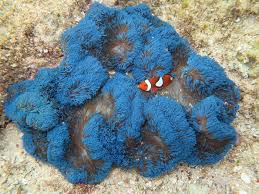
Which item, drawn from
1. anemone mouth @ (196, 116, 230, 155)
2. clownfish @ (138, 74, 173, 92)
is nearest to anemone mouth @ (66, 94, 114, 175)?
clownfish @ (138, 74, 173, 92)

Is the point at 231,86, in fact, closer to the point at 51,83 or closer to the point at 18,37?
the point at 51,83

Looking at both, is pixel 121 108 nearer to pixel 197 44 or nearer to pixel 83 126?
pixel 83 126

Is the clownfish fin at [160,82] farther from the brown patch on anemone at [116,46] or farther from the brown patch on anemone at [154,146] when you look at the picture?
the brown patch on anemone at [154,146]

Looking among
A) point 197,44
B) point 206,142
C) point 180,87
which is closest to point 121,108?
point 180,87

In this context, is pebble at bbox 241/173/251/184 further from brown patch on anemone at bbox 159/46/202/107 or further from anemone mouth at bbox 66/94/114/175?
anemone mouth at bbox 66/94/114/175

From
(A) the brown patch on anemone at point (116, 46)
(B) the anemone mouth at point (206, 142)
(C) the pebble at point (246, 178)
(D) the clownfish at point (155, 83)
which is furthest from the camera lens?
(A) the brown patch on anemone at point (116, 46)

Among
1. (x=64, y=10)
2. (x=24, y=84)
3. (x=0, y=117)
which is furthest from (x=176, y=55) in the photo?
(x=0, y=117)

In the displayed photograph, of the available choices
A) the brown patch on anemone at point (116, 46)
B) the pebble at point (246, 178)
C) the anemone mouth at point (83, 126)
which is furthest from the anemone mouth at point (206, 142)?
the brown patch on anemone at point (116, 46)
